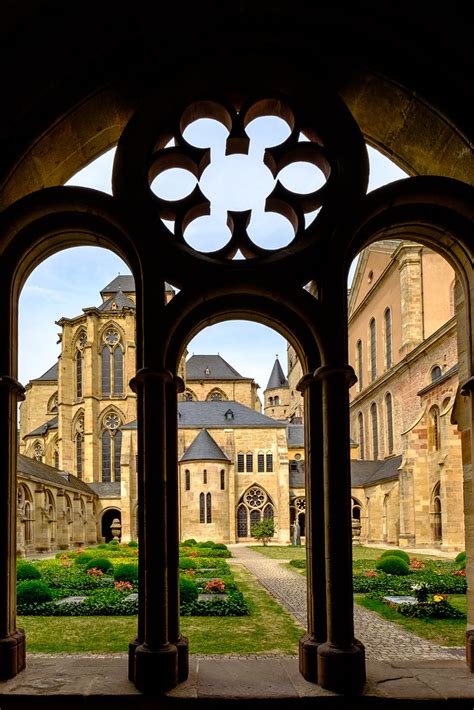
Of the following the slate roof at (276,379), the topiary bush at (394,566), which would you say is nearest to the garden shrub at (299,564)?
the topiary bush at (394,566)

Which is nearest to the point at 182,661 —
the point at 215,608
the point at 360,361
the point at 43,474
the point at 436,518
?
the point at 215,608

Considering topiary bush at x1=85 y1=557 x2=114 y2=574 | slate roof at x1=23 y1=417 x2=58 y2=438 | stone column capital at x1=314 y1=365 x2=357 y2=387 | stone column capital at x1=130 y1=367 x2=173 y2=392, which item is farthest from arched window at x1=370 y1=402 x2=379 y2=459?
stone column capital at x1=130 y1=367 x2=173 y2=392

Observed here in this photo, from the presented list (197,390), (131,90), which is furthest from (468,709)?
(197,390)

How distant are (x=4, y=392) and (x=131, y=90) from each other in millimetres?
2242

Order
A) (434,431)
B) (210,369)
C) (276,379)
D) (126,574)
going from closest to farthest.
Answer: (126,574) < (434,431) < (210,369) < (276,379)

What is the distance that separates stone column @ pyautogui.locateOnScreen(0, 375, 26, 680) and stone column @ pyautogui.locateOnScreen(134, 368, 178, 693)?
77 cm

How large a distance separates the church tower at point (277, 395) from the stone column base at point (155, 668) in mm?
74628

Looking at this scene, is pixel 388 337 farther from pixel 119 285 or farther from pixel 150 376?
pixel 150 376

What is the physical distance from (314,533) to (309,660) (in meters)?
0.71

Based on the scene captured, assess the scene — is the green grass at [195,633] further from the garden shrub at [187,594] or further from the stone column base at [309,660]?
the stone column base at [309,660]

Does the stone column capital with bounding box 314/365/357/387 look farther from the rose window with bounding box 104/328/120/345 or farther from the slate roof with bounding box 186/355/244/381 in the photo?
the slate roof with bounding box 186/355/244/381

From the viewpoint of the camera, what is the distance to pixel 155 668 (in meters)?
3.66

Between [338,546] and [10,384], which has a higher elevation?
[10,384]

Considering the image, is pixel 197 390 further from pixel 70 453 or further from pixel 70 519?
pixel 70 519
